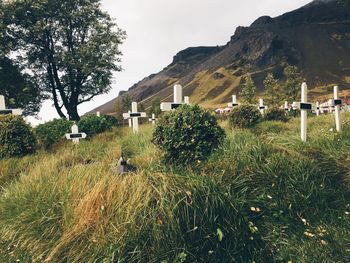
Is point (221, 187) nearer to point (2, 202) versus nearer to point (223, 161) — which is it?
point (223, 161)

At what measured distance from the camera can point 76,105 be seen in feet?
92.0

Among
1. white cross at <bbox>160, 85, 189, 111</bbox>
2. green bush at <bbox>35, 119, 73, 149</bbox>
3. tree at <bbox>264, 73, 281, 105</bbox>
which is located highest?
tree at <bbox>264, 73, 281, 105</bbox>

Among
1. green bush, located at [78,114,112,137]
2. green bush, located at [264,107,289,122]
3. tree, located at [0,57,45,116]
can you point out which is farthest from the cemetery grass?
tree, located at [0,57,45,116]

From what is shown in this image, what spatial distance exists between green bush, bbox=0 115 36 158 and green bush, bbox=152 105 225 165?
5.00 meters

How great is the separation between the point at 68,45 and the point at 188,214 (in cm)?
2662

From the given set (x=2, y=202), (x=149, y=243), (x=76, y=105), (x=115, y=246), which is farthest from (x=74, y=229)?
(x=76, y=105)

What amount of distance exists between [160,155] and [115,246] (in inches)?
122

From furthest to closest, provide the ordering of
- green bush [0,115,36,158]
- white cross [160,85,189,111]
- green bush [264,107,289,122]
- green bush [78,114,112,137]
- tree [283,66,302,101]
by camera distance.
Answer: tree [283,66,302,101]
green bush [264,107,289,122]
green bush [78,114,112,137]
green bush [0,115,36,158]
white cross [160,85,189,111]

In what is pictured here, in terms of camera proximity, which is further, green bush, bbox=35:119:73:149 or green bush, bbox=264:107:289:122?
green bush, bbox=264:107:289:122

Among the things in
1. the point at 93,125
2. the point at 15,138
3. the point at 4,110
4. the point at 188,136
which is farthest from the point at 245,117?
the point at 4,110

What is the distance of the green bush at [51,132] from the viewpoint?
482 inches

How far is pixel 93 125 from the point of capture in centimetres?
1433

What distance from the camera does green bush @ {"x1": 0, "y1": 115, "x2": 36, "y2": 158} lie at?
9219 mm

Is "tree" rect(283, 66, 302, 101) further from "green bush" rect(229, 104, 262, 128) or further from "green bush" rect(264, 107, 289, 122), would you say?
"green bush" rect(229, 104, 262, 128)
